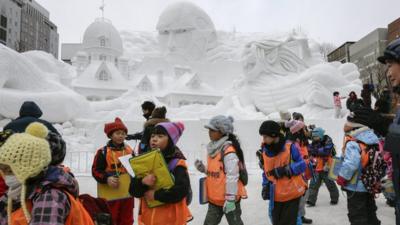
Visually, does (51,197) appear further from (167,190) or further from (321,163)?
(321,163)

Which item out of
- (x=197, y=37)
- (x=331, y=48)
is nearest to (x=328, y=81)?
(x=197, y=37)

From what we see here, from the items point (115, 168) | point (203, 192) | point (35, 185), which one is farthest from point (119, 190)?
point (35, 185)

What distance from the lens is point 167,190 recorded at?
2670mm

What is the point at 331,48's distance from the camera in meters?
48.9

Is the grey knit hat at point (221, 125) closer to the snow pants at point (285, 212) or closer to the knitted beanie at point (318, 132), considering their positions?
the snow pants at point (285, 212)

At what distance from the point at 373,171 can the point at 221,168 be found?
5.09 ft

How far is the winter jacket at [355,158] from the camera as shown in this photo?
12.0 feet

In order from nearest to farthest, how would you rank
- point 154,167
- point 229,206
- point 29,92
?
1. point 154,167
2. point 229,206
3. point 29,92

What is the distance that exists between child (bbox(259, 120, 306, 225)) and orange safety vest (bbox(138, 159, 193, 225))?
1.25m

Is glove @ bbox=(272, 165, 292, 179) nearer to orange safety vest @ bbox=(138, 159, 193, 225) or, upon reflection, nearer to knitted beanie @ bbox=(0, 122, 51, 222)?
orange safety vest @ bbox=(138, 159, 193, 225)

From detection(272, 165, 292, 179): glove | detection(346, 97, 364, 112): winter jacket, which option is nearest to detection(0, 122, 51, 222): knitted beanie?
detection(346, 97, 364, 112): winter jacket

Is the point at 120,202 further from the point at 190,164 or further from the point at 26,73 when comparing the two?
the point at 26,73

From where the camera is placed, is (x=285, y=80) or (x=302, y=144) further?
(x=285, y=80)

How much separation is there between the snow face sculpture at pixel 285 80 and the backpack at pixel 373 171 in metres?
10.7
